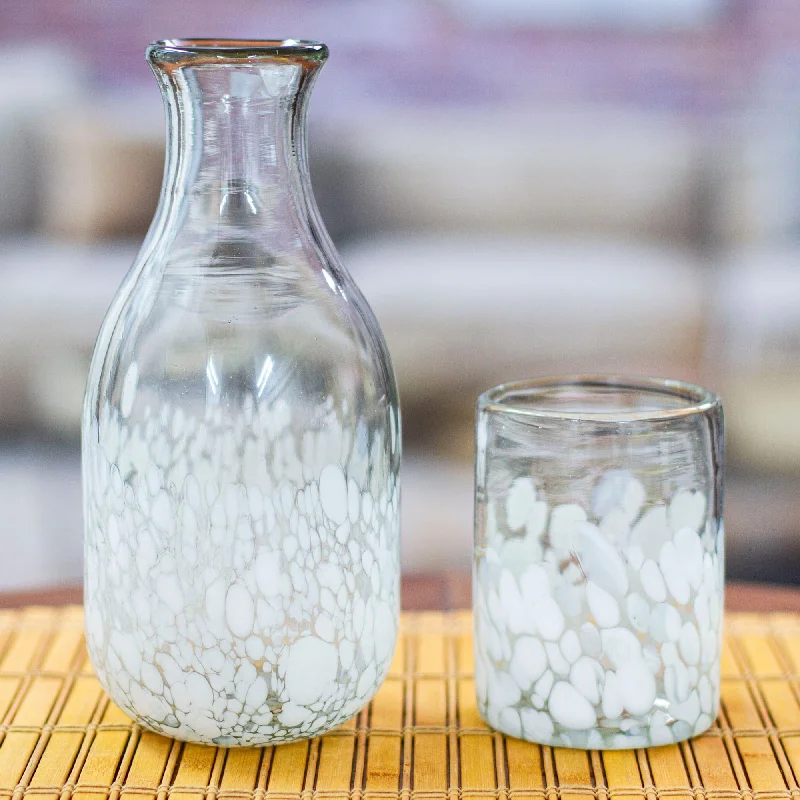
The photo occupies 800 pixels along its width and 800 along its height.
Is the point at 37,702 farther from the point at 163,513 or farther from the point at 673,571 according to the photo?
the point at 673,571

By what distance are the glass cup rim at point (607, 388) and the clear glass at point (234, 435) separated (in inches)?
2.0

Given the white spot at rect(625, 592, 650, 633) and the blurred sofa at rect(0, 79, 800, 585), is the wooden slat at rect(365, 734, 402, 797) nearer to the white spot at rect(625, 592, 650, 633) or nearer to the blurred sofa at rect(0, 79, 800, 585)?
the white spot at rect(625, 592, 650, 633)

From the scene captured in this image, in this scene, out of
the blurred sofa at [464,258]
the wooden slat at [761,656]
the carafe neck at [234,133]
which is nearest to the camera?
the carafe neck at [234,133]

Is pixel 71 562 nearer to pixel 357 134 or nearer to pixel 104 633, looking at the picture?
pixel 357 134

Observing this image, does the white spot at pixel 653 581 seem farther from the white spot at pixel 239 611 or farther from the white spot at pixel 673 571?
the white spot at pixel 239 611

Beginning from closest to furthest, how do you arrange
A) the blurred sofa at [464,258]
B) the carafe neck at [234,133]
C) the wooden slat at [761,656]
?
the carafe neck at [234,133] → the wooden slat at [761,656] → the blurred sofa at [464,258]

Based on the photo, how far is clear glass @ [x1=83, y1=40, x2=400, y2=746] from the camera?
390 mm

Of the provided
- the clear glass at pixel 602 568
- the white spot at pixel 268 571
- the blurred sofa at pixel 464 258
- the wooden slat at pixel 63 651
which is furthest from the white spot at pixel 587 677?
the blurred sofa at pixel 464 258

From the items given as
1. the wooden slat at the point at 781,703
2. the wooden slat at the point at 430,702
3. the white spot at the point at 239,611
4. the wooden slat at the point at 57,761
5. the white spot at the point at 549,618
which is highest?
the white spot at the point at 239,611

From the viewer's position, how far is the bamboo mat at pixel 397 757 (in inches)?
15.7

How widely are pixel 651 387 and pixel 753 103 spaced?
4.16 ft

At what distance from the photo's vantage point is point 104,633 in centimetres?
42

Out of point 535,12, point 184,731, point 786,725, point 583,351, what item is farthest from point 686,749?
point 535,12

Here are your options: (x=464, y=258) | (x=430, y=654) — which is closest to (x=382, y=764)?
(x=430, y=654)
